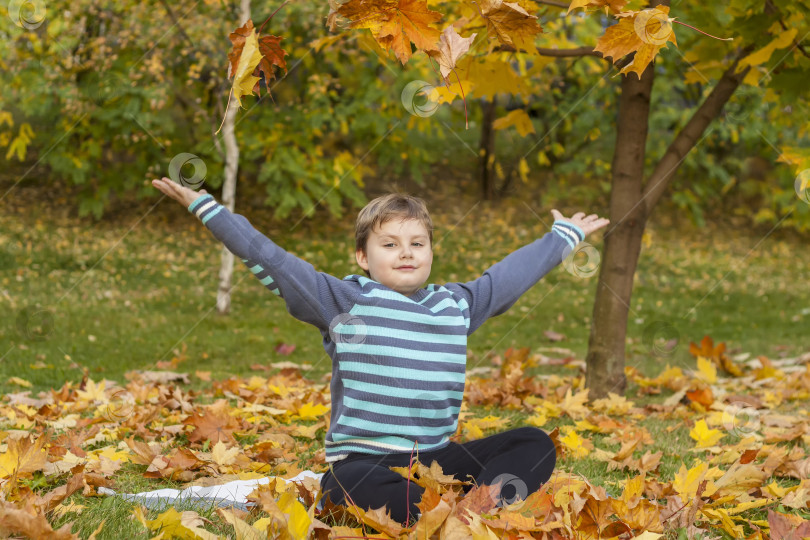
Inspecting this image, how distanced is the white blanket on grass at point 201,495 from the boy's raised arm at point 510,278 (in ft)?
2.58

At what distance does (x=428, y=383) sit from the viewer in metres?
2.30

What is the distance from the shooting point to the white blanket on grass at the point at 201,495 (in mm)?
2289

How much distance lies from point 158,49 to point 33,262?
4000 mm

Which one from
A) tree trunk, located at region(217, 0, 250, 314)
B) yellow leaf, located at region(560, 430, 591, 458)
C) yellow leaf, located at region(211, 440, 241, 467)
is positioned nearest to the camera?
yellow leaf, located at region(211, 440, 241, 467)

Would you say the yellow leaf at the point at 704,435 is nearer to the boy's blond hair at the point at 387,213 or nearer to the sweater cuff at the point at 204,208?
the boy's blond hair at the point at 387,213

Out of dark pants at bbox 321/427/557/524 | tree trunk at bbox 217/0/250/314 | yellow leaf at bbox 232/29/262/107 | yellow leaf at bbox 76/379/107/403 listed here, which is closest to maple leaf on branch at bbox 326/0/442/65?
yellow leaf at bbox 232/29/262/107

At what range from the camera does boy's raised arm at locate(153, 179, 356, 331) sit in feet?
7.32

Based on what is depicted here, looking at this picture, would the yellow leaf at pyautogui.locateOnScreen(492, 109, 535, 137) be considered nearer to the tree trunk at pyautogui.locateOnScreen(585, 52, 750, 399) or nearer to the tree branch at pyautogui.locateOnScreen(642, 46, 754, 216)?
the tree trunk at pyautogui.locateOnScreen(585, 52, 750, 399)

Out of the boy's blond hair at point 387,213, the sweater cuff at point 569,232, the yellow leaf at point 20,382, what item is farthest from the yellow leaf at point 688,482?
the yellow leaf at point 20,382

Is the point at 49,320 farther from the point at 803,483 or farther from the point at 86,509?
the point at 803,483

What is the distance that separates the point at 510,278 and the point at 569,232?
0.98ft

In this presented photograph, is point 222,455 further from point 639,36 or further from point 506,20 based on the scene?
point 639,36

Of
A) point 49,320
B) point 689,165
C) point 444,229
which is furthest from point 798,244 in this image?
point 49,320

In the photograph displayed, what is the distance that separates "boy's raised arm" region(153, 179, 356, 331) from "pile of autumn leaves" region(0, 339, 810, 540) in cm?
54
